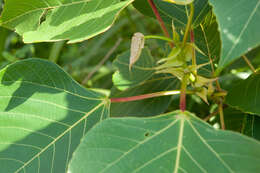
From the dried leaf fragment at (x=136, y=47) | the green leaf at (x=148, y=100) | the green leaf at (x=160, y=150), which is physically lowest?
the green leaf at (x=160, y=150)

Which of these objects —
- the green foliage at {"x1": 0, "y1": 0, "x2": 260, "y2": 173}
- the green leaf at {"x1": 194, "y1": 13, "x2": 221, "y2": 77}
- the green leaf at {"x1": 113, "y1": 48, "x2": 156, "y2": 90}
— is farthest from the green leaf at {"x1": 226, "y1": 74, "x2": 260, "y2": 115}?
the green leaf at {"x1": 113, "y1": 48, "x2": 156, "y2": 90}

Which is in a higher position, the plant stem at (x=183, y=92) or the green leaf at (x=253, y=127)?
the plant stem at (x=183, y=92)

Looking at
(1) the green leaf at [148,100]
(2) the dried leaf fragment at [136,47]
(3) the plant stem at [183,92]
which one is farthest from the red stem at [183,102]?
(1) the green leaf at [148,100]

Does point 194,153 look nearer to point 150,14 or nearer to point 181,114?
point 181,114

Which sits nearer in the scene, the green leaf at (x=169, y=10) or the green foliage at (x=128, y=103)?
the green foliage at (x=128, y=103)

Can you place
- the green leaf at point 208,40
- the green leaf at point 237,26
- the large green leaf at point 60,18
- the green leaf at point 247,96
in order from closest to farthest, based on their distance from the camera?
the green leaf at point 237,26
the large green leaf at point 60,18
the green leaf at point 247,96
the green leaf at point 208,40

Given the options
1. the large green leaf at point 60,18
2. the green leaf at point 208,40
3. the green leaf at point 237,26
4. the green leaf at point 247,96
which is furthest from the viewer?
Result: the green leaf at point 208,40

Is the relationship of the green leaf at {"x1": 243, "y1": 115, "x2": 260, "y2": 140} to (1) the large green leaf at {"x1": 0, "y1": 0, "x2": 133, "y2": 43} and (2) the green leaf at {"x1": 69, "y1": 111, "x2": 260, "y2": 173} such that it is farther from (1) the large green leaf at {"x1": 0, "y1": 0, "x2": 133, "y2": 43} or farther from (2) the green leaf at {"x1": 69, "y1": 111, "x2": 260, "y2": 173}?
(1) the large green leaf at {"x1": 0, "y1": 0, "x2": 133, "y2": 43}

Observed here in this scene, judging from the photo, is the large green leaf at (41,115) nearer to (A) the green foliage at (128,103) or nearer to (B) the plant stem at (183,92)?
(A) the green foliage at (128,103)
